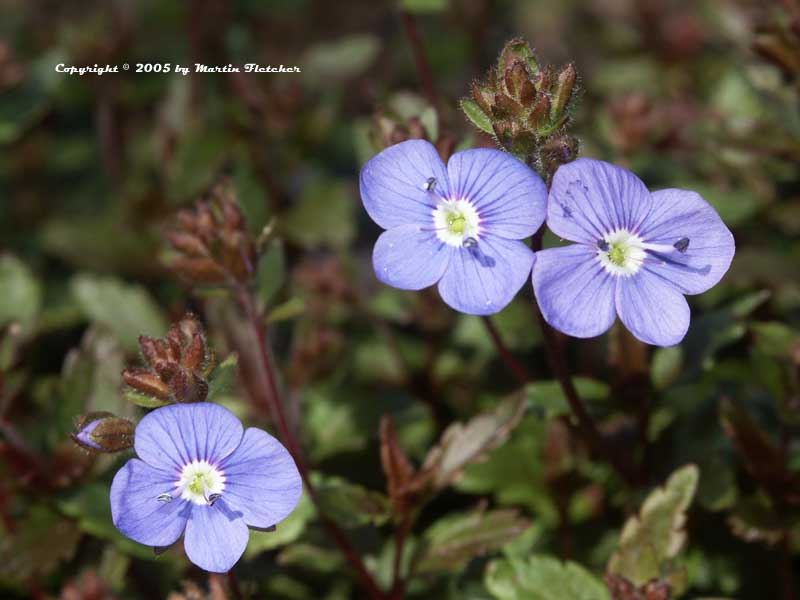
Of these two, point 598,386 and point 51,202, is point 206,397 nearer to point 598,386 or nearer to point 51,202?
point 598,386

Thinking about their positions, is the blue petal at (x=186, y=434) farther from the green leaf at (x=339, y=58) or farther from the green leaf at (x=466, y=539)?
the green leaf at (x=339, y=58)

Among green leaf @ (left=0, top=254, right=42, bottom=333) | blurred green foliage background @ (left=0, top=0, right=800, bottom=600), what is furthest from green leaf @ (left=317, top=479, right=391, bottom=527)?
green leaf @ (left=0, top=254, right=42, bottom=333)

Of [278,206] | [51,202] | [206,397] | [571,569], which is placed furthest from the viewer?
[51,202]

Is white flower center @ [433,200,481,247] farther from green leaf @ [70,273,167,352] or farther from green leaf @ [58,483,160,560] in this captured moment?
green leaf @ [70,273,167,352]

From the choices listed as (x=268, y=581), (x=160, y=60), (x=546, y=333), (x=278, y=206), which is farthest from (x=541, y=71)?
(x=160, y=60)

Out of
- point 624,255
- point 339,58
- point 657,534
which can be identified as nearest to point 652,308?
point 624,255

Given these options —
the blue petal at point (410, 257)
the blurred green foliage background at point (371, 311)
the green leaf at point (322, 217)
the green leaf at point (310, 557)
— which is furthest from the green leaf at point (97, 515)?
the green leaf at point (322, 217)
